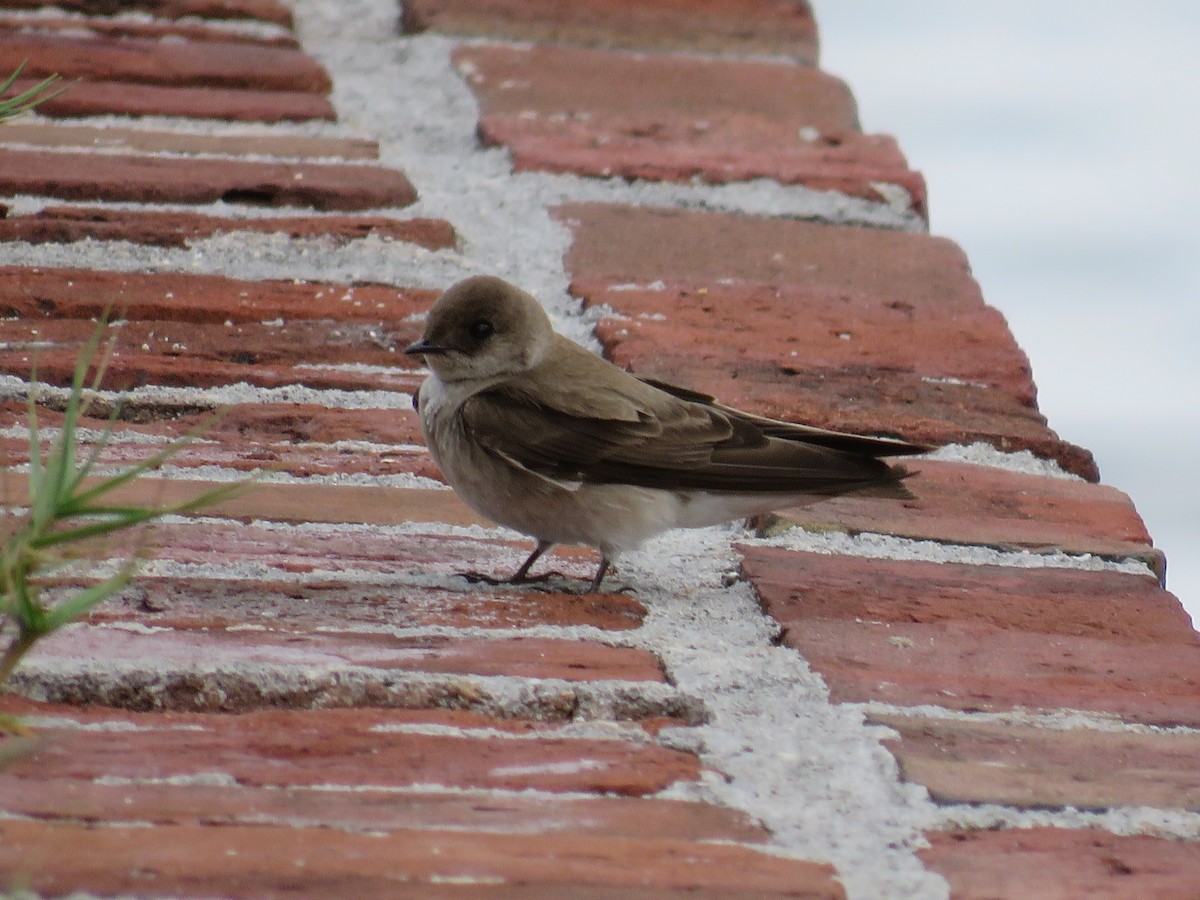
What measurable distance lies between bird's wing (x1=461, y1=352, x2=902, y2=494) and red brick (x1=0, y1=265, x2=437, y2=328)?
34 centimetres

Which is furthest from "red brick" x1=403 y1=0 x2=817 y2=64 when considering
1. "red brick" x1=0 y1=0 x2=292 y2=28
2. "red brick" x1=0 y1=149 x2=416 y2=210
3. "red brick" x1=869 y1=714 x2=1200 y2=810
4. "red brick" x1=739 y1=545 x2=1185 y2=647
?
"red brick" x1=869 y1=714 x2=1200 y2=810

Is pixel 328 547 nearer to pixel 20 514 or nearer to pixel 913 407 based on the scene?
pixel 20 514

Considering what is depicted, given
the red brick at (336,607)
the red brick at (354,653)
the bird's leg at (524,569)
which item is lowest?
the bird's leg at (524,569)

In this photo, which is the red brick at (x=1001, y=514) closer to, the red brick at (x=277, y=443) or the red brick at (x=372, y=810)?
the red brick at (x=277, y=443)

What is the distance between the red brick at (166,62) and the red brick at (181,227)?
Result: 0.39 meters

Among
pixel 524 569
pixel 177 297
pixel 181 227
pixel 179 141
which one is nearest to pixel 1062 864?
pixel 524 569

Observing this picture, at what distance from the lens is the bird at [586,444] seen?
1.99 meters

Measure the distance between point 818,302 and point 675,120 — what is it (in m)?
0.52

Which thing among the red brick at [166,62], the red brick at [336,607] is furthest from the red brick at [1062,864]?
the red brick at [166,62]

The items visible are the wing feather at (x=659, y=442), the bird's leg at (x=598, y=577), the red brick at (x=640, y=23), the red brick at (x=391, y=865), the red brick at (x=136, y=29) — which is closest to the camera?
the red brick at (x=391, y=865)

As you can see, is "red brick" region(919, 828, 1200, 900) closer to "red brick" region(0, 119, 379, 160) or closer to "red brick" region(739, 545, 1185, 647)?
"red brick" region(739, 545, 1185, 647)

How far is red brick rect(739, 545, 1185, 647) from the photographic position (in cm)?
158

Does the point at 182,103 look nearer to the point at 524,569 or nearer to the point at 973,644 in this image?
the point at 524,569

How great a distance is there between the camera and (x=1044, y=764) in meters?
→ 1.31
